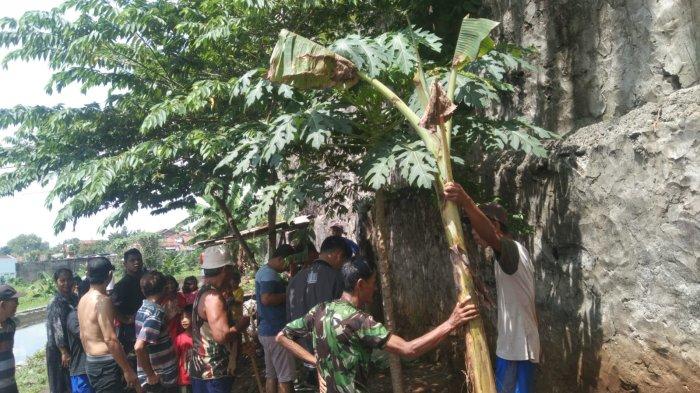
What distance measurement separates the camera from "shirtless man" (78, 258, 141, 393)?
4.53m

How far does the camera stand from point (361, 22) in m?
6.00

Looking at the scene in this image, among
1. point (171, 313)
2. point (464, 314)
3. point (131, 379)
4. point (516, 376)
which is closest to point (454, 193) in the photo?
point (464, 314)

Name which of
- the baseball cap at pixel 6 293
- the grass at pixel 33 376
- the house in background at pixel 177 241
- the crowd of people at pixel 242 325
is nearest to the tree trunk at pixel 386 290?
the crowd of people at pixel 242 325

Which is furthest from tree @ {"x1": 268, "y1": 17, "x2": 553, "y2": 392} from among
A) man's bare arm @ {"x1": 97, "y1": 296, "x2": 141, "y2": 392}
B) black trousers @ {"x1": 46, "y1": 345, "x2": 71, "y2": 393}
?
black trousers @ {"x1": 46, "y1": 345, "x2": 71, "y2": 393}

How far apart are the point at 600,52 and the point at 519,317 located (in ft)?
7.39

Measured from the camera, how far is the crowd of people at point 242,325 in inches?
117

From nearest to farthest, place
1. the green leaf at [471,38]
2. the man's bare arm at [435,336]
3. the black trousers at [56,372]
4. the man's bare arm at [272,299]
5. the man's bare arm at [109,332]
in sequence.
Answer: the man's bare arm at [435,336], the green leaf at [471,38], the man's bare arm at [109,332], the man's bare arm at [272,299], the black trousers at [56,372]

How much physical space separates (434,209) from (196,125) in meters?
2.84

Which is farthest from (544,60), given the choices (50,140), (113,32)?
(50,140)

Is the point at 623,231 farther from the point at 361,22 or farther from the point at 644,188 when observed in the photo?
the point at 361,22

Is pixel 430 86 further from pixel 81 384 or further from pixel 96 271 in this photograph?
pixel 81 384

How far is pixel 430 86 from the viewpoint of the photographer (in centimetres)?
349

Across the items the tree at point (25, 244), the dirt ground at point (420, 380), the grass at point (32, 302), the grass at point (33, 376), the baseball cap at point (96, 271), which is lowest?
the grass at point (33, 376)

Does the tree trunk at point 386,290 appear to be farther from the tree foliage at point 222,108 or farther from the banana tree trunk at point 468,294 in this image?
the banana tree trunk at point 468,294
